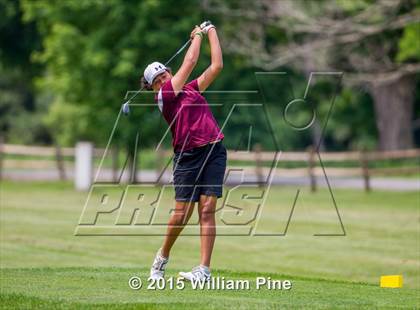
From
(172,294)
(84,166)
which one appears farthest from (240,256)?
(84,166)

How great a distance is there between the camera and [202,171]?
9859 mm

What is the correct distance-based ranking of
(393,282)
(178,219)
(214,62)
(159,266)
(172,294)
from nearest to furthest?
(172,294)
(214,62)
(178,219)
(159,266)
(393,282)

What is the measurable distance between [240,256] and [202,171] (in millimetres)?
7301

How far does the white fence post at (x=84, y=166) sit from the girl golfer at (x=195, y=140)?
2185 cm

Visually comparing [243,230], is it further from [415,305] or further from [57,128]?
[57,128]

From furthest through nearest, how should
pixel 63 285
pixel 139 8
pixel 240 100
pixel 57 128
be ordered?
pixel 57 128, pixel 240 100, pixel 139 8, pixel 63 285

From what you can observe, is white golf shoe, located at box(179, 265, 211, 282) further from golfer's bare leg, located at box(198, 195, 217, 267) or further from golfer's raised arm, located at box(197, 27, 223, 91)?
golfer's raised arm, located at box(197, 27, 223, 91)

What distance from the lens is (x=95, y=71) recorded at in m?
33.0

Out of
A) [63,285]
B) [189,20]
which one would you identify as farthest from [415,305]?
[189,20]

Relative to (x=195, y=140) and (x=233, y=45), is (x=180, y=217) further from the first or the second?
(x=233, y=45)

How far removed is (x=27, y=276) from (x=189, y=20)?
878 inches

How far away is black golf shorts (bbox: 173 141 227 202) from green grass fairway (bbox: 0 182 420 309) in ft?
3.07

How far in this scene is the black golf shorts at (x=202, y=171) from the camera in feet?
32.2

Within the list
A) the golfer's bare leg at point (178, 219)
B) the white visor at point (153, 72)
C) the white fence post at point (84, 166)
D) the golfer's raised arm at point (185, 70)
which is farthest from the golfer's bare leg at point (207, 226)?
the white fence post at point (84, 166)
